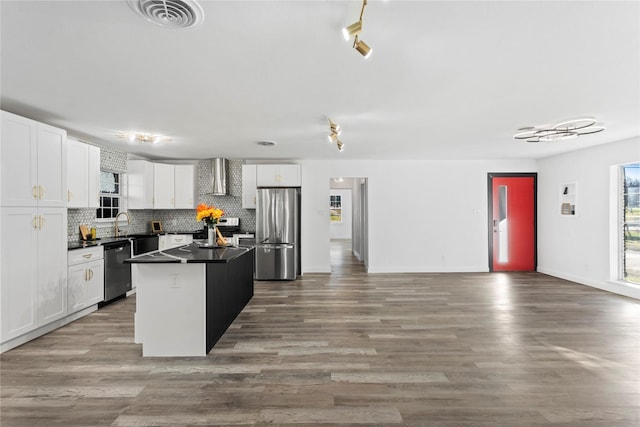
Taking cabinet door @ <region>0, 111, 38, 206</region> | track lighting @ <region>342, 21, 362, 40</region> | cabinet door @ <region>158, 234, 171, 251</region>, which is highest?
track lighting @ <region>342, 21, 362, 40</region>

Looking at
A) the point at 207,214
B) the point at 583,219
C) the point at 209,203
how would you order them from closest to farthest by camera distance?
the point at 207,214 < the point at 583,219 < the point at 209,203

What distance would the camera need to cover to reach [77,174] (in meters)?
4.24

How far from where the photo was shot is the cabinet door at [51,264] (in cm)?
333

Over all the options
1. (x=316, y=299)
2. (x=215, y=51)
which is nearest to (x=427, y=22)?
(x=215, y=51)

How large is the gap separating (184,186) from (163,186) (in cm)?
39

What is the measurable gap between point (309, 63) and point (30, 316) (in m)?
3.76

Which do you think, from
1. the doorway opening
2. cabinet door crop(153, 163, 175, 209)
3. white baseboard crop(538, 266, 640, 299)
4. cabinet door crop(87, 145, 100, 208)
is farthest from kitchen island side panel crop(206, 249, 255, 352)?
white baseboard crop(538, 266, 640, 299)

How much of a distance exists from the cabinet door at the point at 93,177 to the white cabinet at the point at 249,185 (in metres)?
2.55

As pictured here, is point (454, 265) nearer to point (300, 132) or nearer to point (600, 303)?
point (600, 303)

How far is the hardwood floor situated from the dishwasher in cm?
32

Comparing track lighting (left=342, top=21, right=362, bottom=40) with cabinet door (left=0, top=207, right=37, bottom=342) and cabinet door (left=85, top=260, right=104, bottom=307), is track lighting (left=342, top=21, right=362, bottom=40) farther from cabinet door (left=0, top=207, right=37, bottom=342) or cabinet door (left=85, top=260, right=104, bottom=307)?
cabinet door (left=85, top=260, right=104, bottom=307)

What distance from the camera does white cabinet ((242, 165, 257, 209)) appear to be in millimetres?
6465

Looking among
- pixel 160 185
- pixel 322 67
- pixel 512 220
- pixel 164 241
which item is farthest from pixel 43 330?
pixel 512 220

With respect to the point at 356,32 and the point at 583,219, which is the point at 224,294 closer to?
the point at 356,32
